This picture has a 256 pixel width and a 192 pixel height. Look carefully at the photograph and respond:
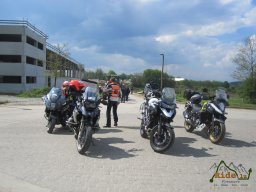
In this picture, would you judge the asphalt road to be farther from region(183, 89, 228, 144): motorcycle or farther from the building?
the building

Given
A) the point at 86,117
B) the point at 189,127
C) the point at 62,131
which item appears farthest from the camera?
the point at 189,127

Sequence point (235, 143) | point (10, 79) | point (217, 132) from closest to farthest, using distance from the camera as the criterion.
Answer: point (217, 132)
point (235, 143)
point (10, 79)

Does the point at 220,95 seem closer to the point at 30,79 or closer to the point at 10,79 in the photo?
the point at 10,79

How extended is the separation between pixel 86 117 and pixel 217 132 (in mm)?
3468

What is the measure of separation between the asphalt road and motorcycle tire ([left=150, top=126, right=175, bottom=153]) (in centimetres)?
16

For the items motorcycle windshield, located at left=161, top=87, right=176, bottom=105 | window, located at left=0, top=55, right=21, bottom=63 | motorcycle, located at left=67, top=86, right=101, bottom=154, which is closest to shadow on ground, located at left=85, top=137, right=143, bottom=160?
motorcycle, located at left=67, top=86, right=101, bottom=154

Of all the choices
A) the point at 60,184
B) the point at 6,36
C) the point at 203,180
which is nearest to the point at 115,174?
the point at 60,184

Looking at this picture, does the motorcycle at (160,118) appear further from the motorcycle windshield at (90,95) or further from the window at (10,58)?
the window at (10,58)

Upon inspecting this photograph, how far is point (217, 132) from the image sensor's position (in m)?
8.46

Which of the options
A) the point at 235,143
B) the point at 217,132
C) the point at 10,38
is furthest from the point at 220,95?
the point at 10,38

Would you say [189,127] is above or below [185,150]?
above

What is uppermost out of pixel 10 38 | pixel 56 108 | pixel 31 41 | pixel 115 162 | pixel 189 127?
pixel 31 41

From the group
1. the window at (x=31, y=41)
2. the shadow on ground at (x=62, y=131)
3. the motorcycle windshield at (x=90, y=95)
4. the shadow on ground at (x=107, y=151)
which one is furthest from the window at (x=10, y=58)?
the motorcycle windshield at (x=90, y=95)

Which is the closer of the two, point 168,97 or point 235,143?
point 168,97
